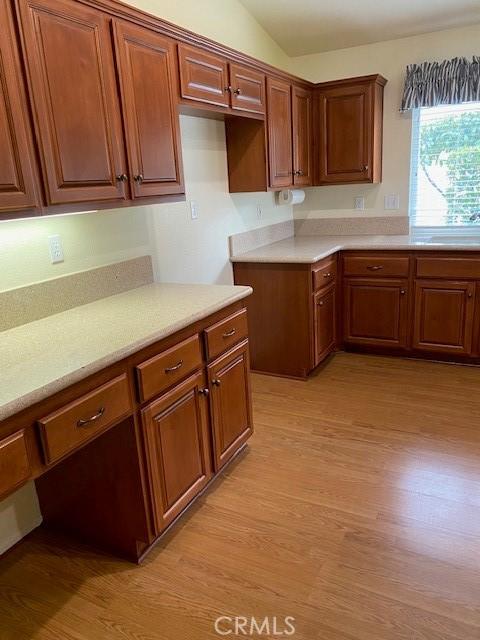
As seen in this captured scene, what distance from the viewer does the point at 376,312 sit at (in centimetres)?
371

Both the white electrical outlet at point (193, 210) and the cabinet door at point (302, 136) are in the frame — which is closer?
the white electrical outlet at point (193, 210)

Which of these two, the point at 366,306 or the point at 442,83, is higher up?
the point at 442,83

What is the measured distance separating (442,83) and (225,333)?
2.78 meters

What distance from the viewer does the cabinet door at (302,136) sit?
3.50 meters

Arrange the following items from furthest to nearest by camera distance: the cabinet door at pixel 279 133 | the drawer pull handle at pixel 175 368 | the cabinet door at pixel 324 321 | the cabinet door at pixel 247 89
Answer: the cabinet door at pixel 324 321
the cabinet door at pixel 279 133
the cabinet door at pixel 247 89
the drawer pull handle at pixel 175 368

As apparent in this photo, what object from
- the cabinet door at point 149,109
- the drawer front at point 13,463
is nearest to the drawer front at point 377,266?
the cabinet door at point 149,109

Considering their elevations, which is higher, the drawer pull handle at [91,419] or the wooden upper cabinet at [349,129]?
the wooden upper cabinet at [349,129]

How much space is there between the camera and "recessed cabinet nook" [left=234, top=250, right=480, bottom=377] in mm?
3324

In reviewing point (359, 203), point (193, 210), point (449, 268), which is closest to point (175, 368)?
point (193, 210)

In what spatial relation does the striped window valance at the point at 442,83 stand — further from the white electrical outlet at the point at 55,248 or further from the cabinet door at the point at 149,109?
the white electrical outlet at the point at 55,248

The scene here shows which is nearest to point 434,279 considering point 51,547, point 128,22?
point 128,22

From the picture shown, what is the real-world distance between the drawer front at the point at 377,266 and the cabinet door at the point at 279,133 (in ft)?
2.55

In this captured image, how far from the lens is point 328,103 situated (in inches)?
146

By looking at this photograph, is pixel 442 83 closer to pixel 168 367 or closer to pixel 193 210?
pixel 193 210
